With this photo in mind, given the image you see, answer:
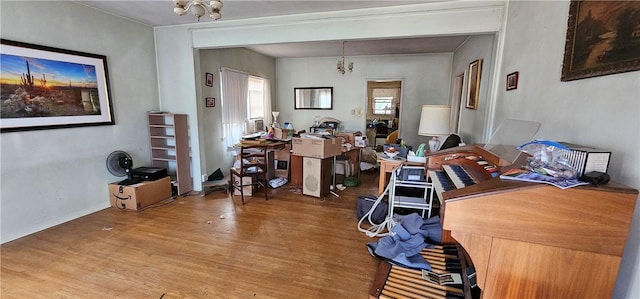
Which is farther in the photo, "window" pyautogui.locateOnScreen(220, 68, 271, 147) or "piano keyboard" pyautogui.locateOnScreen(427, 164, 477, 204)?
"window" pyautogui.locateOnScreen(220, 68, 271, 147)

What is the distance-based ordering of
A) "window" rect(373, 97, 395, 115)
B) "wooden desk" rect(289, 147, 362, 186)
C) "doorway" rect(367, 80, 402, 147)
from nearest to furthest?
"wooden desk" rect(289, 147, 362, 186)
"doorway" rect(367, 80, 402, 147)
"window" rect(373, 97, 395, 115)

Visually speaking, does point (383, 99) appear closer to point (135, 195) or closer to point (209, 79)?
point (209, 79)

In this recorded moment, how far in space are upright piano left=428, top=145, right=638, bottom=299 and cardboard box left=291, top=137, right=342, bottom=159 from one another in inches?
96.1

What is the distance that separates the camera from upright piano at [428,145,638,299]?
3.26ft

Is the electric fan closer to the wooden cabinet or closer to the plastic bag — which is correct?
the wooden cabinet

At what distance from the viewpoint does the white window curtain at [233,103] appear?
4811mm

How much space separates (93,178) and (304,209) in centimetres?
264

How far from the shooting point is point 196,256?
232cm

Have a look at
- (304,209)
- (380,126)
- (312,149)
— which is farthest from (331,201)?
(380,126)

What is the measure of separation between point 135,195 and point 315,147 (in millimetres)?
2328

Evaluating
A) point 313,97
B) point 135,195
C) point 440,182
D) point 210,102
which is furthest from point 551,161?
point 313,97

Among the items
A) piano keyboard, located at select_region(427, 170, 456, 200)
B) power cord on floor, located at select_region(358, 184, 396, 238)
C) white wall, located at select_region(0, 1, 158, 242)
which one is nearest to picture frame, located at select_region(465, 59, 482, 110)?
piano keyboard, located at select_region(427, 170, 456, 200)

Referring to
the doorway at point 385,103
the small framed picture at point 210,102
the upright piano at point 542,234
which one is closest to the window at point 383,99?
the doorway at point 385,103

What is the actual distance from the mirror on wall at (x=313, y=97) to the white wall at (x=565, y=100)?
416 centimetres
